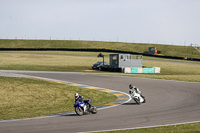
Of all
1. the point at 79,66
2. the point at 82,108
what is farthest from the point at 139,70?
the point at 82,108

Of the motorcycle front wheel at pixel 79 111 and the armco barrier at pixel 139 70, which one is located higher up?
the motorcycle front wheel at pixel 79 111

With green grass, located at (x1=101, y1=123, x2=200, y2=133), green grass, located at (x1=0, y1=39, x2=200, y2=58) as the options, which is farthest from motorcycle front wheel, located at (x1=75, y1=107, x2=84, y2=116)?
green grass, located at (x1=0, y1=39, x2=200, y2=58)

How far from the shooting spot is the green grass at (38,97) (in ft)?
63.7

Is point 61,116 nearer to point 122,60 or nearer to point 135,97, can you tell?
point 135,97

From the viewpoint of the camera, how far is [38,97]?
2323 centimetres

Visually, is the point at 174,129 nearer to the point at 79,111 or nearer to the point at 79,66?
the point at 79,111

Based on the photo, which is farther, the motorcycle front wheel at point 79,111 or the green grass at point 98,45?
the green grass at point 98,45

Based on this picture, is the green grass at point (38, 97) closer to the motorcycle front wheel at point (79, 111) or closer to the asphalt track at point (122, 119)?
the motorcycle front wheel at point (79, 111)

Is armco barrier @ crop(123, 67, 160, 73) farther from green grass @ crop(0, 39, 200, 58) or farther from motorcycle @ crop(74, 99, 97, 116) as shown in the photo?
green grass @ crop(0, 39, 200, 58)

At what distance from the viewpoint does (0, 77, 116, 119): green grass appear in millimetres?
19422

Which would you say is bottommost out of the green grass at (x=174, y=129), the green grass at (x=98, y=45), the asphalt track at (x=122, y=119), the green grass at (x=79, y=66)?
the green grass at (x=79, y=66)

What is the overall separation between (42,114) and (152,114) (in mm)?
5986

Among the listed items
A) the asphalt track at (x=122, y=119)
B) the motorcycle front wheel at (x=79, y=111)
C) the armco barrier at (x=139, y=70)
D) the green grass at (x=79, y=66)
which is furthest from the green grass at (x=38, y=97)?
the armco barrier at (x=139, y=70)

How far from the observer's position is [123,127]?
1367 cm
